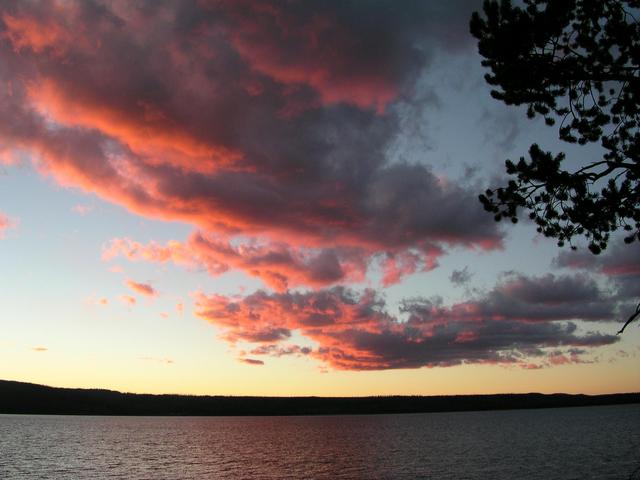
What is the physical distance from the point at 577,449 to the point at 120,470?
7443cm

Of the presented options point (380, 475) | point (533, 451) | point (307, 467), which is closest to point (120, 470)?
point (307, 467)

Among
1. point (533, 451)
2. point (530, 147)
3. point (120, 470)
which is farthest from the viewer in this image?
point (533, 451)

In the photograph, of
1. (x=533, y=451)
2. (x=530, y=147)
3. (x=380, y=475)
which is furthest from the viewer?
(x=533, y=451)

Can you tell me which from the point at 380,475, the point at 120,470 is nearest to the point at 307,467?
the point at 380,475

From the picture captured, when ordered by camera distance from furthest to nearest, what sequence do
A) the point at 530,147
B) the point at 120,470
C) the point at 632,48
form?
the point at 120,470 → the point at 530,147 → the point at 632,48

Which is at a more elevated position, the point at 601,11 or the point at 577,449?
the point at 601,11

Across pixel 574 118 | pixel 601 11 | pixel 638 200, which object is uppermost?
pixel 601 11

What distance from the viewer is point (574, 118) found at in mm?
18234

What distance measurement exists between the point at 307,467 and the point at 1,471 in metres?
38.8

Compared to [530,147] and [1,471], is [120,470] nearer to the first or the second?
[1,471]

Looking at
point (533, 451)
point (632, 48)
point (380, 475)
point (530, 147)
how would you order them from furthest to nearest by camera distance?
point (533, 451) < point (380, 475) < point (530, 147) < point (632, 48)

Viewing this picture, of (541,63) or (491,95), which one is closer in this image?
(541,63)

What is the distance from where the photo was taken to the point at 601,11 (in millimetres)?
16344

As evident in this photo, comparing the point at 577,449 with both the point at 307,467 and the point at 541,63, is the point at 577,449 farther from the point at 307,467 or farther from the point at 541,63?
the point at 541,63
